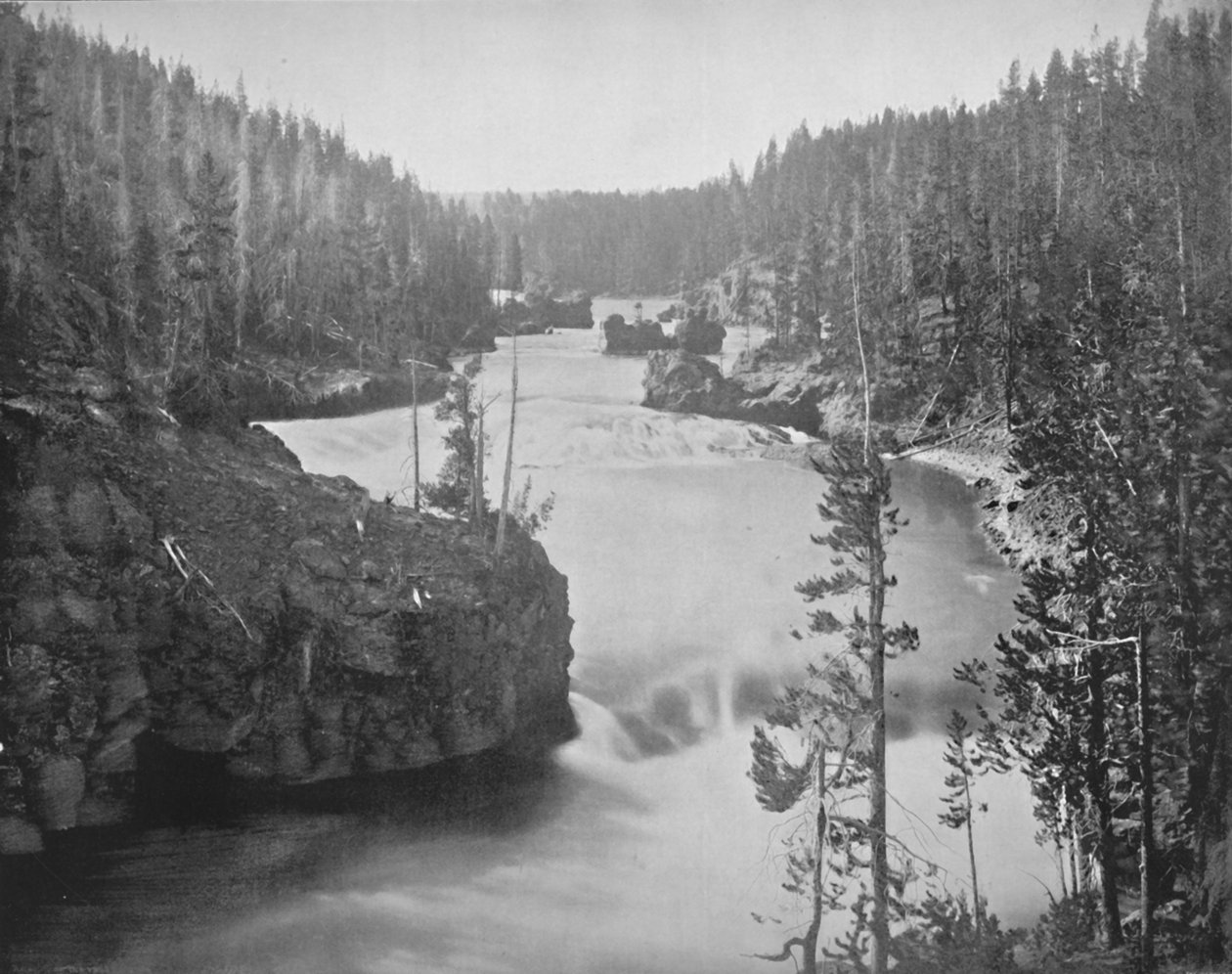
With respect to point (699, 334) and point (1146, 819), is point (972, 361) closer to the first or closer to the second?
point (699, 334)

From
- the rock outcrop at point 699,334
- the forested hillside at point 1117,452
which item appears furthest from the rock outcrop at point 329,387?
the rock outcrop at point 699,334

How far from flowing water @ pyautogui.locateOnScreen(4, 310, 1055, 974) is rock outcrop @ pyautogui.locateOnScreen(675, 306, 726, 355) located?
155 centimetres

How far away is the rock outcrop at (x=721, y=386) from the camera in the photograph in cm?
1021

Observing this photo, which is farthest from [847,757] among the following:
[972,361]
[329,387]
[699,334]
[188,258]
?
[188,258]

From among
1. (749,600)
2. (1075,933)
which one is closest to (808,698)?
(749,600)

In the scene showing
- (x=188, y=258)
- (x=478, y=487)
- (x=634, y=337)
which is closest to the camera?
(x=478, y=487)

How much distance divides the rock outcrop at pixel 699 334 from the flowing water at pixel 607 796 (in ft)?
5.09

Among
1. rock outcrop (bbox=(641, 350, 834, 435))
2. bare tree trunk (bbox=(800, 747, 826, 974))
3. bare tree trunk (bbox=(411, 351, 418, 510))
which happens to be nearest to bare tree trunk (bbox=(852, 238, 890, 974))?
bare tree trunk (bbox=(800, 747, 826, 974))

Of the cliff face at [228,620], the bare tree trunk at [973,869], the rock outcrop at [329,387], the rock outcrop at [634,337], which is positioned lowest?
the bare tree trunk at [973,869]

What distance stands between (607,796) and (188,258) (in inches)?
312

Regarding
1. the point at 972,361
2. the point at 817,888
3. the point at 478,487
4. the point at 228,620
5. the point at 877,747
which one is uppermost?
the point at 972,361

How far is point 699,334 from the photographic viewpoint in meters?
11.8

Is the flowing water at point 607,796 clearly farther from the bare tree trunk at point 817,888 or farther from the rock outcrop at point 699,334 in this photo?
the rock outcrop at point 699,334

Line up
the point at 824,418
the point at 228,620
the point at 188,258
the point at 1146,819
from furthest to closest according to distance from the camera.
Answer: the point at 188,258 → the point at 228,620 → the point at 824,418 → the point at 1146,819
